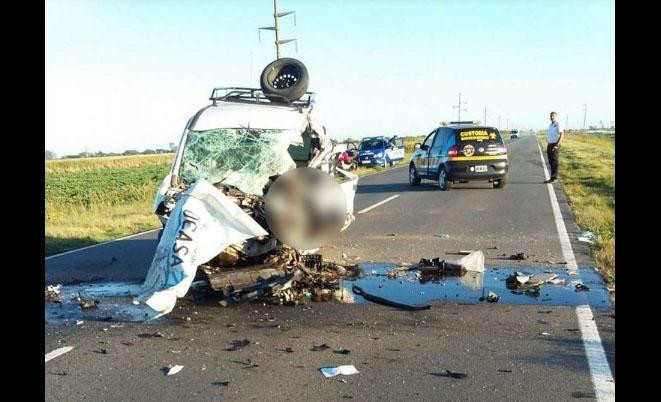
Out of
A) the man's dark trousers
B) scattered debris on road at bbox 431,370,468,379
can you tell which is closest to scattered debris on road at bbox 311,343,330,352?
scattered debris on road at bbox 431,370,468,379

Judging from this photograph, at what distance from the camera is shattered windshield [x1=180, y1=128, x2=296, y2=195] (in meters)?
8.14

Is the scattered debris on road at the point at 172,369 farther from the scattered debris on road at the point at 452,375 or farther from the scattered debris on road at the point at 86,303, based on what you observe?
the scattered debris on road at the point at 86,303

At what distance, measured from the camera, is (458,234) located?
37.1 ft

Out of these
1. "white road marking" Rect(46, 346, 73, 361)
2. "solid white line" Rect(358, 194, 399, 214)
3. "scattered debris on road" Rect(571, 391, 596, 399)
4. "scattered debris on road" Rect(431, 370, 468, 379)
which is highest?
"solid white line" Rect(358, 194, 399, 214)

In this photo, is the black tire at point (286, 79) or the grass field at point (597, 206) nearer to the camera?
the grass field at point (597, 206)

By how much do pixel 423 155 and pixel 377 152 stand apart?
15880 mm

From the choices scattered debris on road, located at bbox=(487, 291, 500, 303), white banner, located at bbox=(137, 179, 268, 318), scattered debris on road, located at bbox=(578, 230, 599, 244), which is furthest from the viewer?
scattered debris on road, located at bbox=(578, 230, 599, 244)

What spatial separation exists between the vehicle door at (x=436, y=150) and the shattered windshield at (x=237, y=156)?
Result: 11386mm

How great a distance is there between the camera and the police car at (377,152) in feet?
119

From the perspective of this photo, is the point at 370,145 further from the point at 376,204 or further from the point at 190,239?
the point at 190,239

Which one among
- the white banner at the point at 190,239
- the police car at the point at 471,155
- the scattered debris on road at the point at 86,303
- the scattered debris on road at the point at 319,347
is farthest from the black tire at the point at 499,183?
the scattered debris on road at the point at 319,347

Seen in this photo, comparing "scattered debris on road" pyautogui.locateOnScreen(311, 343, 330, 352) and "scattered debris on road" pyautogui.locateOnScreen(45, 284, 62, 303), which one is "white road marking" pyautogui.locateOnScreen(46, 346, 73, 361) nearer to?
"scattered debris on road" pyautogui.locateOnScreen(45, 284, 62, 303)

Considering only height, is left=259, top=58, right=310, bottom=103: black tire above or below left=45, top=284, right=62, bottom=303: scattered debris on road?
above
